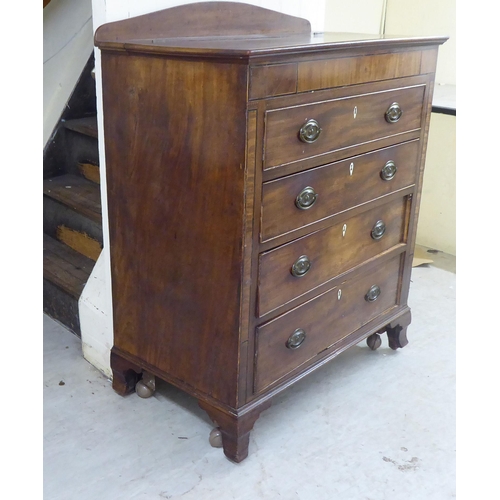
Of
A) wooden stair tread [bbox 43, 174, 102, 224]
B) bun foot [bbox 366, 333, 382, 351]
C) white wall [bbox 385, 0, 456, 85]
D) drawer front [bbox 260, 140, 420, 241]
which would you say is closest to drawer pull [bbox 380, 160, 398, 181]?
drawer front [bbox 260, 140, 420, 241]

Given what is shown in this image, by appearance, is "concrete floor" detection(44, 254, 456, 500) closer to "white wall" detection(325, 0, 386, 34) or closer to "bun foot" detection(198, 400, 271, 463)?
"bun foot" detection(198, 400, 271, 463)

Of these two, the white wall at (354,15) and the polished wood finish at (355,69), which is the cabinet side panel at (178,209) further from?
the white wall at (354,15)

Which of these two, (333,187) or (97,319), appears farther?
(97,319)

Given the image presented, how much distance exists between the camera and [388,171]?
202 cm

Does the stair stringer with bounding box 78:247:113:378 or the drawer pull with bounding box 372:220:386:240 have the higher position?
the drawer pull with bounding box 372:220:386:240

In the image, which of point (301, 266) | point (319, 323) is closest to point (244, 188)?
point (301, 266)

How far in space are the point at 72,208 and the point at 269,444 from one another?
4.15 ft

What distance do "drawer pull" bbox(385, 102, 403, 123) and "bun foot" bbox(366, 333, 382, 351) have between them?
2.83 feet

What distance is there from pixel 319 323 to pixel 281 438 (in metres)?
0.37

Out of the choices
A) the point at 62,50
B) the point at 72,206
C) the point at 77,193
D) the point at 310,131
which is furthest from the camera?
the point at 62,50

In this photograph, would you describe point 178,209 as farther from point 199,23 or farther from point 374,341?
point 374,341

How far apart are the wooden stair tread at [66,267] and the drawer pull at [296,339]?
35.7 inches

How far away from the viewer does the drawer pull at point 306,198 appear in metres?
1.69

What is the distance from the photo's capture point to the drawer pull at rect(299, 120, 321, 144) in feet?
5.30
